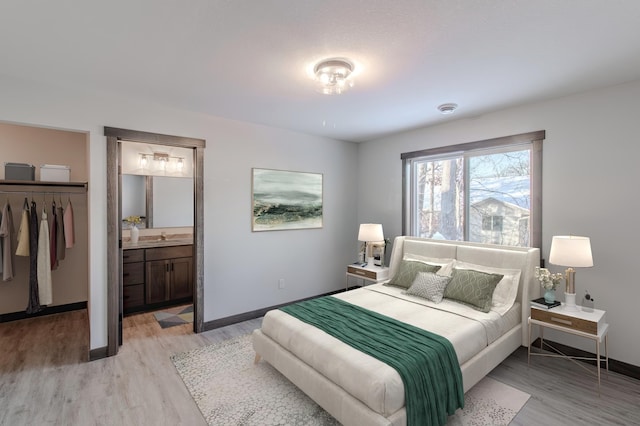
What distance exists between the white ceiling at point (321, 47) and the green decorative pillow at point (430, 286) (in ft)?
6.02

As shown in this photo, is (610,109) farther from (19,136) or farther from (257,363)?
(19,136)

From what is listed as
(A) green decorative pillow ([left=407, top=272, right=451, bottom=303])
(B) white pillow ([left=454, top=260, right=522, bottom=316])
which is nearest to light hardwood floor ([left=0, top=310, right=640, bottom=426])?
(B) white pillow ([left=454, top=260, right=522, bottom=316])

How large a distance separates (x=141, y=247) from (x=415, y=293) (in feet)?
11.9

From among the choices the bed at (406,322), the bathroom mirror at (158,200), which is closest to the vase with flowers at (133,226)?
the bathroom mirror at (158,200)

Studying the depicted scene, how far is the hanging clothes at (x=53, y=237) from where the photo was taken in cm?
375

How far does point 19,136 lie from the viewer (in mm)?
3875

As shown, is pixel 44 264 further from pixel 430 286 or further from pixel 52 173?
pixel 430 286

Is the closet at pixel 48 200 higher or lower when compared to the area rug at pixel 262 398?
higher

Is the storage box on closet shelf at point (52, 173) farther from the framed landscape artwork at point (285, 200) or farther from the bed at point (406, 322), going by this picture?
the bed at point (406, 322)

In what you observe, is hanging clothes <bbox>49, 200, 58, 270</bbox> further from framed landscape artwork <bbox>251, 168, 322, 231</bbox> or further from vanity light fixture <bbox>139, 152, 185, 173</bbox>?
framed landscape artwork <bbox>251, 168, 322, 231</bbox>

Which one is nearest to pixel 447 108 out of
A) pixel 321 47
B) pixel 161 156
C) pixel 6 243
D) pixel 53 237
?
pixel 321 47

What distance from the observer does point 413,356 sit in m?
1.99

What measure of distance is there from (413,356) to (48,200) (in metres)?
4.72

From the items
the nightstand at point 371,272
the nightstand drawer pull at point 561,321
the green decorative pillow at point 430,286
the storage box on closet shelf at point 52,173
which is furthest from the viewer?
the nightstand at point 371,272
